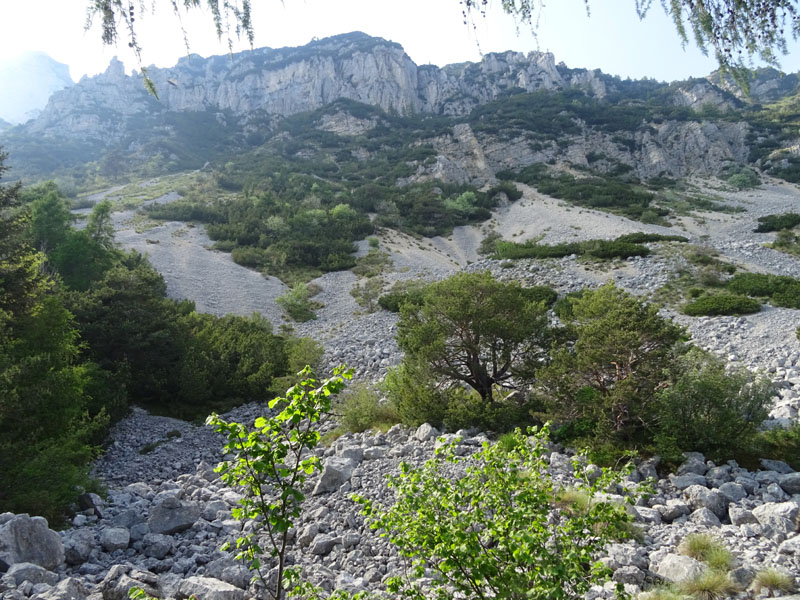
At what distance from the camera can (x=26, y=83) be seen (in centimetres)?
Result: 17975

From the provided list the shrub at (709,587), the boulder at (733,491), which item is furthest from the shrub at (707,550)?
the boulder at (733,491)

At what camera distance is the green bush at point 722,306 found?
16.0 m

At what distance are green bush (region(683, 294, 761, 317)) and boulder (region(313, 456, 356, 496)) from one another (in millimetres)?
14990

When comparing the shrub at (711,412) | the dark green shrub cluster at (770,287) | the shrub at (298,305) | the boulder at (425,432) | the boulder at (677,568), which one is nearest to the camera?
the boulder at (677,568)

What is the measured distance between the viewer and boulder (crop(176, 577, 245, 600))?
468 centimetres

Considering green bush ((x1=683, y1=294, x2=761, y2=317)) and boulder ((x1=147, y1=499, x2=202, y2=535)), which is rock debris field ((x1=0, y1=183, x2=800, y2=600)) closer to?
boulder ((x1=147, y1=499, x2=202, y2=535))

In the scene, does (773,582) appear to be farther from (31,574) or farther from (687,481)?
(31,574)

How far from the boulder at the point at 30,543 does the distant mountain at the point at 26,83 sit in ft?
715

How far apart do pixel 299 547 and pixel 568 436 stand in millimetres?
5279

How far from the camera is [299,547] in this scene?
632 cm

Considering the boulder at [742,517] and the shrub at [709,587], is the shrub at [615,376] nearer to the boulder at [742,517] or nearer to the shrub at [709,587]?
the boulder at [742,517]

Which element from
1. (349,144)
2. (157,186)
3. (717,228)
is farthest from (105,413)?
(349,144)

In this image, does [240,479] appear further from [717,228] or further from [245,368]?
[717,228]

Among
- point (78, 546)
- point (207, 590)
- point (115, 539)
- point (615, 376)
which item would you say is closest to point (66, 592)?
point (207, 590)
